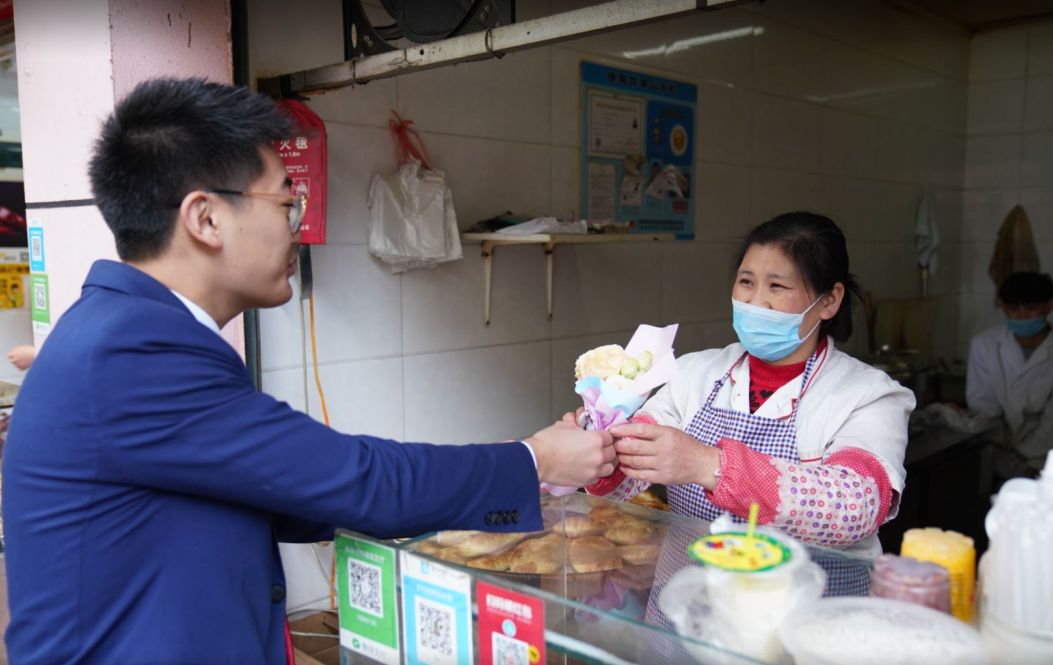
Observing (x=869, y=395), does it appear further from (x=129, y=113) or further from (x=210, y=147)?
(x=129, y=113)

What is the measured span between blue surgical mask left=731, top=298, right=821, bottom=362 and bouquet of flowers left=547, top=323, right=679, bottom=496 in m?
0.38

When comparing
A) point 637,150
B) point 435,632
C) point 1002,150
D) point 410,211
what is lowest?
point 435,632

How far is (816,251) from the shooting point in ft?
6.13

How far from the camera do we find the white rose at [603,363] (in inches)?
61.4

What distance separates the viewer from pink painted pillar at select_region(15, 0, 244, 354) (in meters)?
2.33

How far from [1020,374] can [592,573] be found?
377cm

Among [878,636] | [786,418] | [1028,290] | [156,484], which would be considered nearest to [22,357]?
[156,484]

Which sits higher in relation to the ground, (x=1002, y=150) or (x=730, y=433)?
(x=1002, y=150)

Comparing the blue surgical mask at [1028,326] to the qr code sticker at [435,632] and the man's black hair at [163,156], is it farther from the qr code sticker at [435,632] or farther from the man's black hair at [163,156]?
the man's black hair at [163,156]

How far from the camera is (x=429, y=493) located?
1.22m

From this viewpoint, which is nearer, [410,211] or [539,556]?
[539,556]

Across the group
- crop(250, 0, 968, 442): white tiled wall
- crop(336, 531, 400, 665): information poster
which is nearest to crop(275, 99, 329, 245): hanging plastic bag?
crop(250, 0, 968, 442): white tiled wall

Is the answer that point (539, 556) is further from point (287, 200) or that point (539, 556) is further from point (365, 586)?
point (287, 200)

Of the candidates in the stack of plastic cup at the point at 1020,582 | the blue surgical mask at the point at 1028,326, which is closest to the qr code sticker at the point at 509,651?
the stack of plastic cup at the point at 1020,582
